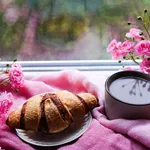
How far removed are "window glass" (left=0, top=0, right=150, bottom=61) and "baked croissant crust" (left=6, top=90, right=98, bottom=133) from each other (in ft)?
0.87

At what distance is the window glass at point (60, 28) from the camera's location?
1.05m

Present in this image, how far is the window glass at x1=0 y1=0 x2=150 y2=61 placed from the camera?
1.05 meters

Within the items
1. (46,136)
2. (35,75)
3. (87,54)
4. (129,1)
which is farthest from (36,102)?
(129,1)

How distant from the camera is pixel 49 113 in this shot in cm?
79

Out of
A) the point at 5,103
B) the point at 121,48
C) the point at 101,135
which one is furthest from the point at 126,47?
the point at 5,103

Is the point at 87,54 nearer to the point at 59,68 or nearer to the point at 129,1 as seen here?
the point at 59,68

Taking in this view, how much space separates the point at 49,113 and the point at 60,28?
1.18 feet

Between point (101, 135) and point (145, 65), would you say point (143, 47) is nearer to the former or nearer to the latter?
point (145, 65)

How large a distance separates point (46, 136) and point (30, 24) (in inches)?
15.5

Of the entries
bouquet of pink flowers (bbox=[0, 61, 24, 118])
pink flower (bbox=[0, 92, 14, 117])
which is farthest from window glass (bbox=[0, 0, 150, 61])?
pink flower (bbox=[0, 92, 14, 117])

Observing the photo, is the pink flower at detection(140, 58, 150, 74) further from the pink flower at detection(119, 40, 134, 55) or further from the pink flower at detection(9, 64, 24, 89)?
the pink flower at detection(9, 64, 24, 89)

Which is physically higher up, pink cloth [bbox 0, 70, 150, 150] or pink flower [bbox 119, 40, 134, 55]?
pink flower [bbox 119, 40, 134, 55]

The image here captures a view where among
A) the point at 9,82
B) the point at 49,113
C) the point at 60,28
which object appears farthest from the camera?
the point at 60,28

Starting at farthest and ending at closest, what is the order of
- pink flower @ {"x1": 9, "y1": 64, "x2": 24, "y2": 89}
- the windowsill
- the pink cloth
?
the windowsill → pink flower @ {"x1": 9, "y1": 64, "x2": 24, "y2": 89} → the pink cloth
